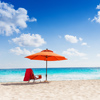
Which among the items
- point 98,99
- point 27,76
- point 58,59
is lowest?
point 98,99

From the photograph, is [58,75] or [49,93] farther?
[58,75]

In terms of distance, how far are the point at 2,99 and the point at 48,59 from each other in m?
5.49

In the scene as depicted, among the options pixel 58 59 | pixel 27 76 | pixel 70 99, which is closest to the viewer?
pixel 70 99

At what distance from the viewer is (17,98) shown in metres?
4.45

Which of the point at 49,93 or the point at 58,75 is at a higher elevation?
the point at 58,75

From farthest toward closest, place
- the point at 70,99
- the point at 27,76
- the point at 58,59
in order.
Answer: the point at 58,59
the point at 27,76
the point at 70,99

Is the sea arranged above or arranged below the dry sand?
above

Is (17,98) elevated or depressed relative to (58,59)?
depressed

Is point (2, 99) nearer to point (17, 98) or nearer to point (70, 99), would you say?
point (17, 98)

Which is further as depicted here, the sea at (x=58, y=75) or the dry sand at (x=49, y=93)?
the sea at (x=58, y=75)

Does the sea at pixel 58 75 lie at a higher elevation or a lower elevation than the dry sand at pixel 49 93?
higher

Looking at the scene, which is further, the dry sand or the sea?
the sea

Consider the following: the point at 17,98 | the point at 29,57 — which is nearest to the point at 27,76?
the point at 29,57

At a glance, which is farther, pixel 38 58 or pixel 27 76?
pixel 38 58
